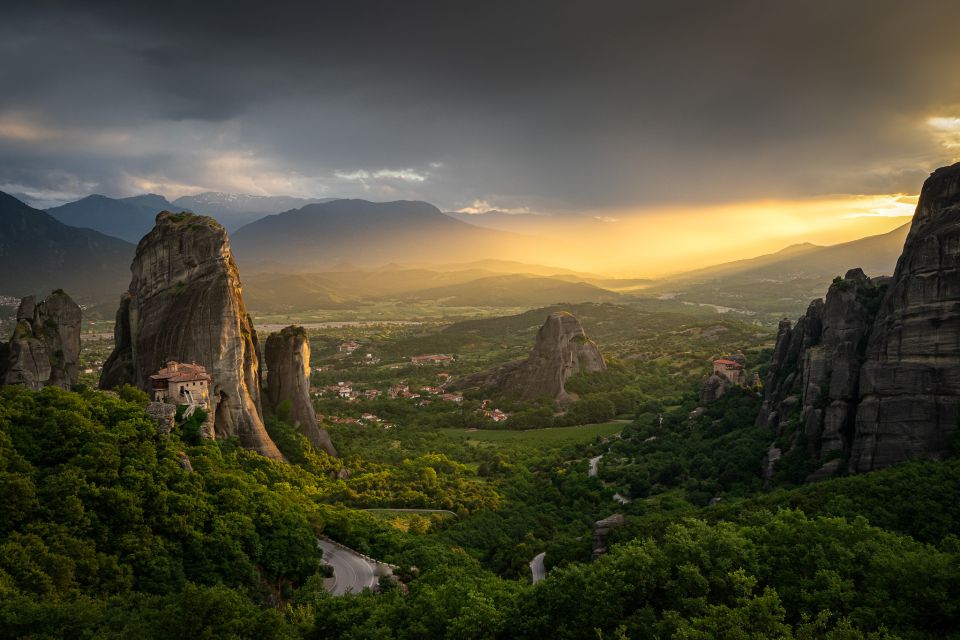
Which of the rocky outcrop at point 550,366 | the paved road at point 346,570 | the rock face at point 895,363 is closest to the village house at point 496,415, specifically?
the rocky outcrop at point 550,366

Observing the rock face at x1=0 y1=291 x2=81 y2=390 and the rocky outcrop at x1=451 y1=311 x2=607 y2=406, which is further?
the rocky outcrop at x1=451 y1=311 x2=607 y2=406

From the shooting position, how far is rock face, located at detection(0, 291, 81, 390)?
132ft

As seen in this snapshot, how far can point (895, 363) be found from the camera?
1412 inches

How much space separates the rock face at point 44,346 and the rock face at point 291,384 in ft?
52.8

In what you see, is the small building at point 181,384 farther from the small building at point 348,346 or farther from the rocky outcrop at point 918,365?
the small building at point 348,346

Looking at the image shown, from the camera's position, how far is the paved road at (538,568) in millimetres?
37306

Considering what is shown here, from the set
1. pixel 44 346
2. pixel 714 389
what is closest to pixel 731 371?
pixel 714 389

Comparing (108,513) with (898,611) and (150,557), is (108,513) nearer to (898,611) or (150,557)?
(150,557)

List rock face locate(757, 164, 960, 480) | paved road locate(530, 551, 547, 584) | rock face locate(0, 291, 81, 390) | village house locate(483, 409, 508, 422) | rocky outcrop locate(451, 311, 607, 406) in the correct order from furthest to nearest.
A: rocky outcrop locate(451, 311, 607, 406), village house locate(483, 409, 508, 422), rock face locate(0, 291, 81, 390), paved road locate(530, 551, 547, 584), rock face locate(757, 164, 960, 480)

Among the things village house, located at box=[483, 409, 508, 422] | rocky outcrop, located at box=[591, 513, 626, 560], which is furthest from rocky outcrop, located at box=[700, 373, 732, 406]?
rocky outcrop, located at box=[591, 513, 626, 560]

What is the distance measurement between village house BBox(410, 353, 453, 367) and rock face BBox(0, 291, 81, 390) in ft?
317

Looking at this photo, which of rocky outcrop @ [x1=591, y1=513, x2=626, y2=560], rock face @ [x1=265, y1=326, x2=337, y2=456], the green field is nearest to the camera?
rocky outcrop @ [x1=591, y1=513, x2=626, y2=560]

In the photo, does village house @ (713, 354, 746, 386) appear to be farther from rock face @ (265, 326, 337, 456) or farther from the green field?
rock face @ (265, 326, 337, 456)

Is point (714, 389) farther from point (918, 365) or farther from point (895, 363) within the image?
point (918, 365)
